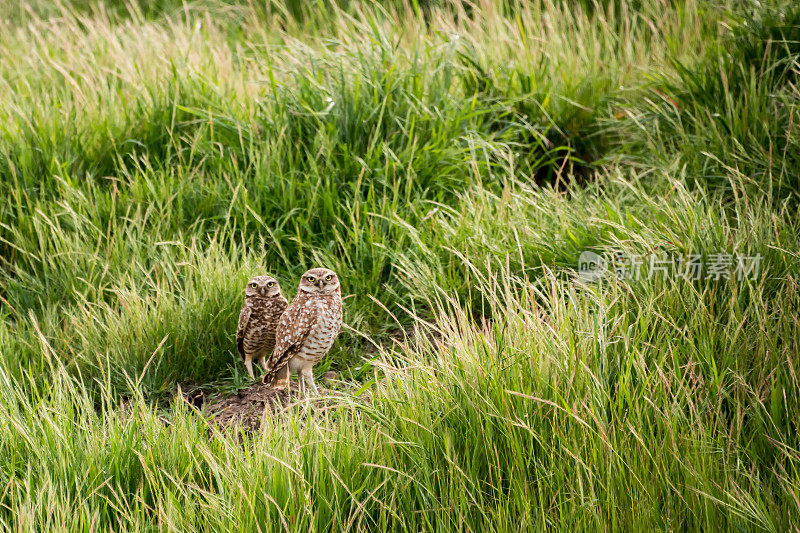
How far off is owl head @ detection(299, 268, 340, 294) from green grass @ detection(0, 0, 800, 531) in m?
0.30

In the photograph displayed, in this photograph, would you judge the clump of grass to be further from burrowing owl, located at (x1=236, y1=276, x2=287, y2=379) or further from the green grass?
burrowing owl, located at (x1=236, y1=276, x2=287, y2=379)

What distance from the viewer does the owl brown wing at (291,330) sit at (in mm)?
3299

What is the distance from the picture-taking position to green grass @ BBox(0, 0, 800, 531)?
248cm

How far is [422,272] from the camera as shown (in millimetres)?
3758

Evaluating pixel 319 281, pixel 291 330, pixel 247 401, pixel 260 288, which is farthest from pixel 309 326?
pixel 247 401

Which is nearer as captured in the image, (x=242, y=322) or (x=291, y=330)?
(x=291, y=330)

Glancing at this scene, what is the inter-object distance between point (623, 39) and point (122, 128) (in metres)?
3.57

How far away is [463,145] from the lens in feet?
15.3

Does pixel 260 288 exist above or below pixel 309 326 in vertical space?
above

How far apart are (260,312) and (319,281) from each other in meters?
0.32

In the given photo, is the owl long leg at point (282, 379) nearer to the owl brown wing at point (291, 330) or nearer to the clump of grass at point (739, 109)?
the owl brown wing at point (291, 330)


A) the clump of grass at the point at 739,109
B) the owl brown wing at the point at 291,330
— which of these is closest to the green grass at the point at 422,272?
the clump of grass at the point at 739,109

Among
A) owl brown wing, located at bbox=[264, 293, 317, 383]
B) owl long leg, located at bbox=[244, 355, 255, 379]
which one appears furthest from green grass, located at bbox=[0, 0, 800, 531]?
owl brown wing, located at bbox=[264, 293, 317, 383]

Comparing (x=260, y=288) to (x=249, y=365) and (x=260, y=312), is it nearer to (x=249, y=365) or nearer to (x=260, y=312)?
(x=260, y=312)
